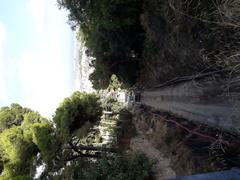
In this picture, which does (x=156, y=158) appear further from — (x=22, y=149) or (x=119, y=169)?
(x=22, y=149)

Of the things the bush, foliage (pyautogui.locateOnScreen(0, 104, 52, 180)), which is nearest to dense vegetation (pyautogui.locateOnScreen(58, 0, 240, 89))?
the bush

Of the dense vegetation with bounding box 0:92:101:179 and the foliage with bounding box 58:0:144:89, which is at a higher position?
the foliage with bounding box 58:0:144:89

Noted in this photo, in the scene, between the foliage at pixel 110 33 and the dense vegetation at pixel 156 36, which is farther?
the foliage at pixel 110 33

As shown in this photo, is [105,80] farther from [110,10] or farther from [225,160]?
A: [225,160]

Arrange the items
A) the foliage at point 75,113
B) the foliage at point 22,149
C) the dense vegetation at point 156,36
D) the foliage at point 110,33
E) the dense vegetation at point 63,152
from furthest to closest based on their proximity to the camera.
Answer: the foliage at point 110,33 < the foliage at point 75,113 < the foliage at point 22,149 < the dense vegetation at point 63,152 < the dense vegetation at point 156,36

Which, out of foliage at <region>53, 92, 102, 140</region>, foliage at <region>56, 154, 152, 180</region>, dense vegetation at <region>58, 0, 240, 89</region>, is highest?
dense vegetation at <region>58, 0, 240, 89</region>

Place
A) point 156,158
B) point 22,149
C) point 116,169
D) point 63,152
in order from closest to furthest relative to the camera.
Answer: point 156,158
point 116,169
point 22,149
point 63,152

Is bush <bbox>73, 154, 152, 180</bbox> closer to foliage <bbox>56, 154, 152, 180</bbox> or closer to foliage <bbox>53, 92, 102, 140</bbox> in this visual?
foliage <bbox>56, 154, 152, 180</bbox>

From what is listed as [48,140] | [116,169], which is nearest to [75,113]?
[48,140]

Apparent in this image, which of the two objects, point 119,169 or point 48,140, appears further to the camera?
point 48,140

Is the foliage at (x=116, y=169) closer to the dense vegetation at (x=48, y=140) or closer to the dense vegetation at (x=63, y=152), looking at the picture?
the dense vegetation at (x=63, y=152)

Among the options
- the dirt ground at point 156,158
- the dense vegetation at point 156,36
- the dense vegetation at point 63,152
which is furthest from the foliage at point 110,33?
the dirt ground at point 156,158

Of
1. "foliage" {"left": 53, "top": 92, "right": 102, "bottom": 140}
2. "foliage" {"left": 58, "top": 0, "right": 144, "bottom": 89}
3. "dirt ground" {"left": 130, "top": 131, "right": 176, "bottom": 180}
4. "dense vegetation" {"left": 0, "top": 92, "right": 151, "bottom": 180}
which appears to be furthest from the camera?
"foliage" {"left": 58, "top": 0, "right": 144, "bottom": 89}

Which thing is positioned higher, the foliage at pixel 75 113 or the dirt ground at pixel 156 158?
the foliage at pixel 75 113
